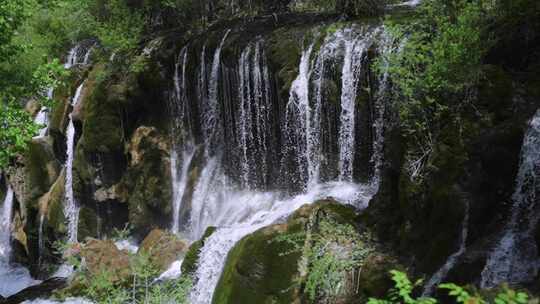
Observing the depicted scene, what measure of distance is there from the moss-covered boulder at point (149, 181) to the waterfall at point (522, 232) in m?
11.6

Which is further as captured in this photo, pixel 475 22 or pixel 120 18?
pixel 120 18

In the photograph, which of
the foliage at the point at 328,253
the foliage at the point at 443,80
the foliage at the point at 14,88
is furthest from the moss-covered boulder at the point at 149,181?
the foliage at the point at 443,80

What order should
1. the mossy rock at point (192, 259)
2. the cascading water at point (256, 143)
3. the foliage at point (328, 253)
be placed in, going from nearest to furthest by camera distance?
the foliage at point (328, 253) → the mossy rock at point (192, 259) → the cascading water at point (256, 143)

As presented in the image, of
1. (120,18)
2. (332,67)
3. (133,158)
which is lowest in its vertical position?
(133,158)

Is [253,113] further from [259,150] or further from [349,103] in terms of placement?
[349,103]

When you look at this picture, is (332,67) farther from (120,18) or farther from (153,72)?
(120,18)

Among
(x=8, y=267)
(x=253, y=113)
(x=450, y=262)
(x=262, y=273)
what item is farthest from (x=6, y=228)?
(x=450, y=262)

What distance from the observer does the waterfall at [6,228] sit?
20.6 metres

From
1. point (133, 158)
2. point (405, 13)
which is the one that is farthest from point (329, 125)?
point (133, 158)

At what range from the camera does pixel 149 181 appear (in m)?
16.5

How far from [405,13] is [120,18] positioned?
1066 centimetres

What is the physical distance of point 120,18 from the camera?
20.0 meters

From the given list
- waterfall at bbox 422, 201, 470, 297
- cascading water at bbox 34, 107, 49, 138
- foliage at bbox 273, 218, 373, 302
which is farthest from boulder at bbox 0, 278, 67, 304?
waterfall at bbox 422, 201, 470, 297

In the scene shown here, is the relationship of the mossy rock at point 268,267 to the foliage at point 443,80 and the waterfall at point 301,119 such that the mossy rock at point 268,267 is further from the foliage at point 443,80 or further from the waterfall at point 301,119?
the waterfall at point 301,119
